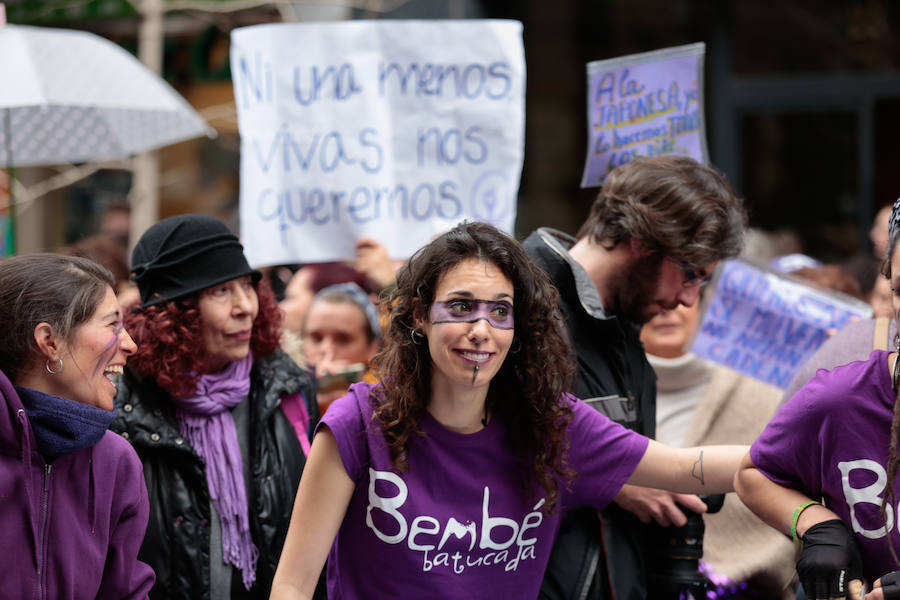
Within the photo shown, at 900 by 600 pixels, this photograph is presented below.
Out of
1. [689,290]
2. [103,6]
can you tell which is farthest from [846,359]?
[103,6]

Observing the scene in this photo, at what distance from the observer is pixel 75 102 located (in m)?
4.17

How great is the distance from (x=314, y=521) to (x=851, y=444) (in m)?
1.15

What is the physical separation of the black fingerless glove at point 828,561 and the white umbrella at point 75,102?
2.95 meters

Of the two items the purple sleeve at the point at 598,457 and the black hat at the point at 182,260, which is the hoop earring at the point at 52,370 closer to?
the black hat at the point at 182,260

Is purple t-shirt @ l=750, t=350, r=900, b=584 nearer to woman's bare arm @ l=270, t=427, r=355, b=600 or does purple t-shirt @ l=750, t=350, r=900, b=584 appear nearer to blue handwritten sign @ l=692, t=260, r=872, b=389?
woman's bare arm @ l=270, t=427, r=355, b=600

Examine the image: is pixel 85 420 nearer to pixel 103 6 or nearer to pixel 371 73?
pixel 371 73

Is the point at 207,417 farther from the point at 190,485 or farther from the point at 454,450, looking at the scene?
the point at 454,450

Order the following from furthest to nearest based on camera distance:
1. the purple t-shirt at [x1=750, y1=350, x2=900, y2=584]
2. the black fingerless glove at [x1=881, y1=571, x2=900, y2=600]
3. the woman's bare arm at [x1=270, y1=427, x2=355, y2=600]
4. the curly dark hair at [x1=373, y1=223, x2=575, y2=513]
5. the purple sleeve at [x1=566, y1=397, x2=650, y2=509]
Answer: the purple sleeve at [x1=566, y1=397, x2=650, y2=509] → the curly dark hair at [x1=373, y1=223, x2=575, y2=513] → the woman's bare arm at [x1=270, y1=427, x2=355, y2=600] → the purple t-shirt at [x1=750, y1=350, x2=900, y2=584] → the black fingerless glove at [x1=881, y1=571, x2=900, y2=600]

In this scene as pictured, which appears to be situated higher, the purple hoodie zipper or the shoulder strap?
the shoulder strap

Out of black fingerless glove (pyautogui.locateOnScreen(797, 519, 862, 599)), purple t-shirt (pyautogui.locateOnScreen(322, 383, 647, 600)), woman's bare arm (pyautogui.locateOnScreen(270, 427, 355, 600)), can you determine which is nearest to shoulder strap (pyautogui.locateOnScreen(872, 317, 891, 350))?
black fingerless glove (pyautogui.locateOnScreen(797, 519, 862, 599))

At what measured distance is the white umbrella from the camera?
4094 millimetres

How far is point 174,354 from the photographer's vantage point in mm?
3023

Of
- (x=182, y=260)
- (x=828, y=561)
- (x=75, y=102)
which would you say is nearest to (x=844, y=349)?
(x=828, y=561)

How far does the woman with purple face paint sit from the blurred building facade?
5550mm
